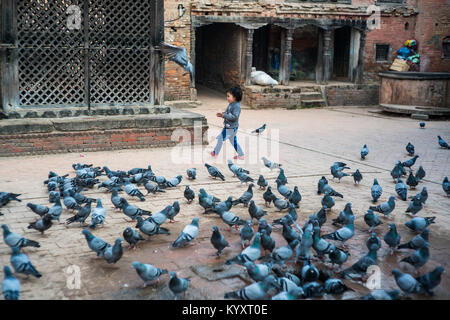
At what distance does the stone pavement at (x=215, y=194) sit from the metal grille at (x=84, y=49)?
5.31 ft

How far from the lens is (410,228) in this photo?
20.8ft

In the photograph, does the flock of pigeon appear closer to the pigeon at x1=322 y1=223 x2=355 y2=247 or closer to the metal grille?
the pigeon at x1=322 y1=223 x2=355 y2=247

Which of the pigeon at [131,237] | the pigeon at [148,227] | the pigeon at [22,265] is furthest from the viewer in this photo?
the pigeon at [148,227]

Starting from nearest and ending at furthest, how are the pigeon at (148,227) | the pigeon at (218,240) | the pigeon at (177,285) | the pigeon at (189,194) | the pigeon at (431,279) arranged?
1. the pigeon at (177,285)
2. the pigeon at (431,279)
3. the pigeon at (218,240)
4. the pigeon at (148,227)
5. the pigeon at (189,194)

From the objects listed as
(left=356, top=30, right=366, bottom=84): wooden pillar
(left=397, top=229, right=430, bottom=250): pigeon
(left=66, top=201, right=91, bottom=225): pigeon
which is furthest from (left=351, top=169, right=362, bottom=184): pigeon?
(left=356, top=30, right=366, bottom=84): wooden pillar

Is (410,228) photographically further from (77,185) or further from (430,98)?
(430,98)

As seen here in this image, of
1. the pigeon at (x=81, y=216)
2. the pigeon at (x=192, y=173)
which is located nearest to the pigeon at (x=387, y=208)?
the pigeon at (x=192, y=173)

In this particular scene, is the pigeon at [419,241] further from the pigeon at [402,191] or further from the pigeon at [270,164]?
the pigeon at [270,164]

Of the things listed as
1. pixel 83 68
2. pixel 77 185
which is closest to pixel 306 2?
pixel 83 68

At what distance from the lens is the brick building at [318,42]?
66.7 ft

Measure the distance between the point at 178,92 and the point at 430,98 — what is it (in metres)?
9.51

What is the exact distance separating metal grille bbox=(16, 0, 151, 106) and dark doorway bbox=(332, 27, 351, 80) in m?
14.6

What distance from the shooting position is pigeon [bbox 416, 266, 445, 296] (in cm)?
435

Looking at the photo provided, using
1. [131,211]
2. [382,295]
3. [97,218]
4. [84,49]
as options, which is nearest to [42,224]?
[97,218]
